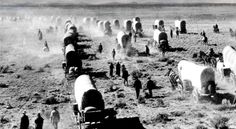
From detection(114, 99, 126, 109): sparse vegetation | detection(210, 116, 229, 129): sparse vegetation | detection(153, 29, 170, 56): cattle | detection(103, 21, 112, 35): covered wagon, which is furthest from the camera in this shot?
detection(103, 21, 112, 35): covered wagon

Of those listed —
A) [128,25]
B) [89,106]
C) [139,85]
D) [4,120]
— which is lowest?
[4,120]

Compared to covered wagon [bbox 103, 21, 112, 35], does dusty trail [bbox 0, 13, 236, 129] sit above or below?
below

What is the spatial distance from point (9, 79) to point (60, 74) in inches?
186

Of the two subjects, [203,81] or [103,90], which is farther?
[103,90]

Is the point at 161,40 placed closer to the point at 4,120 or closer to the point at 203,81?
the point at 203,81

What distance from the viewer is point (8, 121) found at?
765 inches

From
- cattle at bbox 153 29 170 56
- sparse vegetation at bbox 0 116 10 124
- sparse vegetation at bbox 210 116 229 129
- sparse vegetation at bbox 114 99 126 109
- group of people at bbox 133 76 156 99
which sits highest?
cattle at bbox 153 29 170 56

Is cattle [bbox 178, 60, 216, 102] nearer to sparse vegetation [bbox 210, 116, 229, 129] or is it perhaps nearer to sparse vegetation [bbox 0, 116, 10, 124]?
sparse vegetation [bbox 210, 116, 229, 129]

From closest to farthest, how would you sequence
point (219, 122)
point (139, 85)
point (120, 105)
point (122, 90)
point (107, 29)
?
point (219, 122), point (120, 105), point (139, 85), point (122, 90), point (107, 29)

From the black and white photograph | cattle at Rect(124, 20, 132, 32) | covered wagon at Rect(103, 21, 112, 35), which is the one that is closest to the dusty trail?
the black and white photograph

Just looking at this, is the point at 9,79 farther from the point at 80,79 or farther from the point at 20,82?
the point at 80,79

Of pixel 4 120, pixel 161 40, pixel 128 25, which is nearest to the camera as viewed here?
pixel 4 120

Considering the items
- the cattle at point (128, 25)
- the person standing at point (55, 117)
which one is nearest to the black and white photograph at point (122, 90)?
the person standing at point (55, 117)

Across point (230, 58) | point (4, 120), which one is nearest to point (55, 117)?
point (4, 120)
